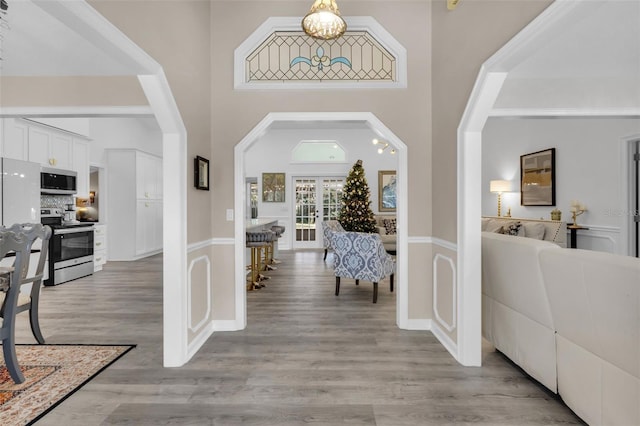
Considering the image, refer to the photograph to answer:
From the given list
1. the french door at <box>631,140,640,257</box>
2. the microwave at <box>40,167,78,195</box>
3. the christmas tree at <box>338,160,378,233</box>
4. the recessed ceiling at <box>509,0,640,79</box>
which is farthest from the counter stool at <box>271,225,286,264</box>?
the french door at <box>631,140,640,257</box>

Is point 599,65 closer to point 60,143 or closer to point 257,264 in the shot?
Answer: point 257,264

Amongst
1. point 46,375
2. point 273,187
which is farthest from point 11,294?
point 273,187

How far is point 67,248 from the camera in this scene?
5.33m

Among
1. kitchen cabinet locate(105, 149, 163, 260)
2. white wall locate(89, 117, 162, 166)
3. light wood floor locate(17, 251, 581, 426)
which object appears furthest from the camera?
kitchen cabinet locate(105, 149, 163, 260)

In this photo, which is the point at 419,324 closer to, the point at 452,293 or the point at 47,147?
the point at 452,293

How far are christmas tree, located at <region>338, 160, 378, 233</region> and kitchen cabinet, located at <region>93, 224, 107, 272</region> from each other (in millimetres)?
5167

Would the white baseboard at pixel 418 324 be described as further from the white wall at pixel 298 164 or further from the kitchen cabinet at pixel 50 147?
the kitchen cabinet at pixel 50 147

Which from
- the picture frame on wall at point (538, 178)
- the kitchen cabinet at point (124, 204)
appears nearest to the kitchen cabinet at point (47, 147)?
the kitchen cabinet at point (124, 204)

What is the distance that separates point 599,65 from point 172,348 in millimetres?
4299

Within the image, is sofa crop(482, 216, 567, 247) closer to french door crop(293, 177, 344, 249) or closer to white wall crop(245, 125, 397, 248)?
white wall crop(245, 125, 397, 248)

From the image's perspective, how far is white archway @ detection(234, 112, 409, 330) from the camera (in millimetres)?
3303

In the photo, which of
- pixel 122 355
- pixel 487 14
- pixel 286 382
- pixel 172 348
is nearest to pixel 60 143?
pixel 122 355

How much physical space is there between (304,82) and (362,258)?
230 cm

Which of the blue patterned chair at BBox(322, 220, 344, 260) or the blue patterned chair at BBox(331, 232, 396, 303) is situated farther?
the blue patterned chair at BBox(322, 220, 344, 260)
